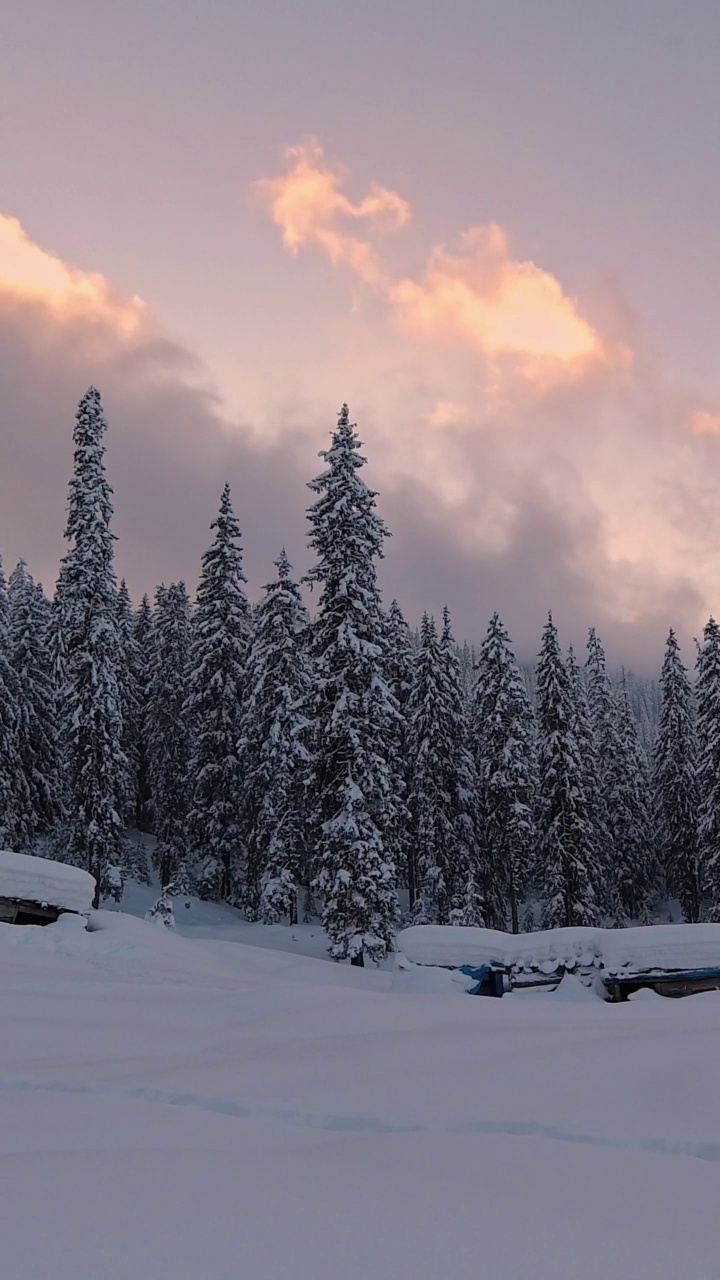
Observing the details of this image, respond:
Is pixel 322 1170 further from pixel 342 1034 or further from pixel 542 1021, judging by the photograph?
pixel 542 1021

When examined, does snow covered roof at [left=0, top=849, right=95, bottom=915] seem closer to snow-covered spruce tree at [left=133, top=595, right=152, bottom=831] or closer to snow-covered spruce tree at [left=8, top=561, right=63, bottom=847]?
snow-covered spruce tree at [left=8, top=561, right=63, bottom=847]

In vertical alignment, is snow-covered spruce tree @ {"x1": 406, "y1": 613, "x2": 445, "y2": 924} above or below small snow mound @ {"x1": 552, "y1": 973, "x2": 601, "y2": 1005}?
above

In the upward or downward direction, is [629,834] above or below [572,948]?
above

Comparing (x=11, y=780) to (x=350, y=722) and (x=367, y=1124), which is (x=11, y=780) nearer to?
(x=350, y=722)

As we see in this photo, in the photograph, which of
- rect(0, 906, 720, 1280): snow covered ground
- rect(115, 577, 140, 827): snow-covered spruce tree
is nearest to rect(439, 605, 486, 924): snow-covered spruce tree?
rect(115, 577, 140, 827): snow-covered spruce tree

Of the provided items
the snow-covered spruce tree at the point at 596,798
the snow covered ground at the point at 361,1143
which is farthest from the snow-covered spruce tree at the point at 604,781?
the snow covered ground at the point at 361,1143

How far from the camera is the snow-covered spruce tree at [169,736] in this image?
1610 inches

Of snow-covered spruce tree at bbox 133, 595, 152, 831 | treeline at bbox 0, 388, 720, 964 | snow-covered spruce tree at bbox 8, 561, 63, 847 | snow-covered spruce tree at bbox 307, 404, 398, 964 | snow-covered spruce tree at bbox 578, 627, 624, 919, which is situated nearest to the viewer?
snow-covered spruce tree at bbox 307, 404, 398, 964

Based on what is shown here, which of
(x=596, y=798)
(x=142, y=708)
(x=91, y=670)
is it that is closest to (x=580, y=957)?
(x=91, y=670)

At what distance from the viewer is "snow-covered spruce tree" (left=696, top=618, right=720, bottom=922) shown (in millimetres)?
34719

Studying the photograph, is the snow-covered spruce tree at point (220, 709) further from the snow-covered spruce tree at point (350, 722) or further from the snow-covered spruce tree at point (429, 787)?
the snow-covered spruce tree at point (350, 722)

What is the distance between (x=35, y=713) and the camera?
38875 mm

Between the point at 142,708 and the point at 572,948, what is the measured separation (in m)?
40.5

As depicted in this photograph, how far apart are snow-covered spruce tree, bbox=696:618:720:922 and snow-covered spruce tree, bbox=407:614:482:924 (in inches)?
412
